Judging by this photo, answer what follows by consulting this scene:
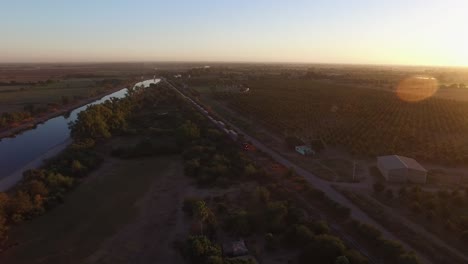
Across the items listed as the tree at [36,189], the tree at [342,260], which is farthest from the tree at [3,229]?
the tree at [342,260]

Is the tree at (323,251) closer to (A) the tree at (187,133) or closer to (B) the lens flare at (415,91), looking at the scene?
(A) the tree at (187,133)

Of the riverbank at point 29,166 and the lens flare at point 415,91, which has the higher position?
the lens flare at point 415,91

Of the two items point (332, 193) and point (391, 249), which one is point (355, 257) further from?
point (332, 193)

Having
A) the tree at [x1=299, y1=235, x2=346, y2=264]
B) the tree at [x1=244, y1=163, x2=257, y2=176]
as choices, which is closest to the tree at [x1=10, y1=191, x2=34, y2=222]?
the tree at [x1=244, y1=163, x2=257, y2=176]

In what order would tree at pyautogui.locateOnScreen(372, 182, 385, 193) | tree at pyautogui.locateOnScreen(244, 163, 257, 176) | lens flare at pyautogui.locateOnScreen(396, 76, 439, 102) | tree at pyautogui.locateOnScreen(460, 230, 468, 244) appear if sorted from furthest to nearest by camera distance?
lens flare at pyautogui.locateOnScreen(396, 76, 439, 102) → tree at pyautogui.locateOnScreen(244, 163, 257, 176) → tree at pyautogui.locateOnScreen(372, 182, 385, 193) → tree at pyautogui.locateOnScreen(460, 230, 468, 244)

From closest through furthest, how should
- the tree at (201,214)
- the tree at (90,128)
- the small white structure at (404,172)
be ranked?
the tree at (201,214) → the small white structure at (404,172) → the tree at (90,128)

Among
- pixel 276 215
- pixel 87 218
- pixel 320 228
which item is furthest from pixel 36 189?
pixel 320 228

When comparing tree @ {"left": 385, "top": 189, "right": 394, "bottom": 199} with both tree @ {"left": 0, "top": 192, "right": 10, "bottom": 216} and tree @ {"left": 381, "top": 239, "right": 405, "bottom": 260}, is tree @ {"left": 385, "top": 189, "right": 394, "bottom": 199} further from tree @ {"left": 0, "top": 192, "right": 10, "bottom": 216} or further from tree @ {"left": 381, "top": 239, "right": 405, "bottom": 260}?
tree @ {"left": 0, "top": 192, "right": 10, "bottom": 216}

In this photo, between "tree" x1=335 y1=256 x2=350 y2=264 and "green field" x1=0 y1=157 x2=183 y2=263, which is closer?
"tree" x1=335 y1=256 x2=350 y2=264
